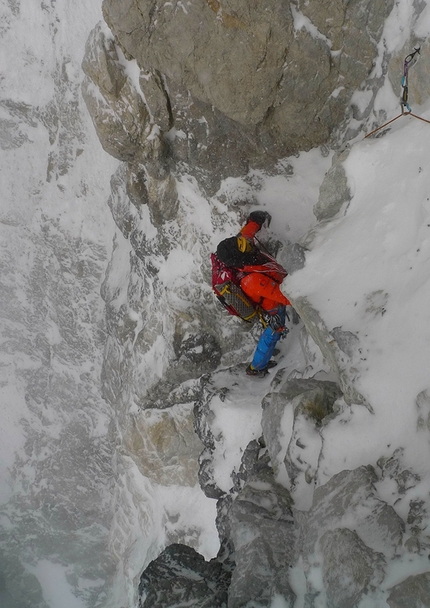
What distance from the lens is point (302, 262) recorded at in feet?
21.5

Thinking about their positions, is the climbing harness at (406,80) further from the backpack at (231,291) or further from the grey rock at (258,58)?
the backpack at (231,291)

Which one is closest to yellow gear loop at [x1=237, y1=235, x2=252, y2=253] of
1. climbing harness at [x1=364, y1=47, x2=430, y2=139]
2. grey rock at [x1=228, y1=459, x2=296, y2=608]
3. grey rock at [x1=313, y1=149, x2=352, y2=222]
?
grey rock at [x1=313, y1=149, x2=352, y2=222]

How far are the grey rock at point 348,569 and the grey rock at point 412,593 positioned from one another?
36cm

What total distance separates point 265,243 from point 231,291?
4.06 feet

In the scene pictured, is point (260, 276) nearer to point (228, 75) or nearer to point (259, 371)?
point (259, 371)

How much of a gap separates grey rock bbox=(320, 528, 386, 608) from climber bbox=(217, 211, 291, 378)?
388 cm

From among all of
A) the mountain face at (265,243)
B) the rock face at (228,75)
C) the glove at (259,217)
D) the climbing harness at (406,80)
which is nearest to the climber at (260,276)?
the glove at (259,217)

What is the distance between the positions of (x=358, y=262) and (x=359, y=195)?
42.2 inches

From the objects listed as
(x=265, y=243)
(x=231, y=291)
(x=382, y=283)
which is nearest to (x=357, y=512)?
(x=382, y=283)

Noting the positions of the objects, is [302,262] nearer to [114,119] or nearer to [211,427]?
[211,427]

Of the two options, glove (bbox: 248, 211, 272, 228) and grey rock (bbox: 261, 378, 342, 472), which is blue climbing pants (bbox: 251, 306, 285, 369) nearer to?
grey rock (bbox: 261, 378, 342, 472)

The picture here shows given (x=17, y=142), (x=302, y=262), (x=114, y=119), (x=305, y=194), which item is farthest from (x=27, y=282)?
(x=302, y=262)

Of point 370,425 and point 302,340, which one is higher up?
point 302,340

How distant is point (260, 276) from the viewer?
7.68 metres
